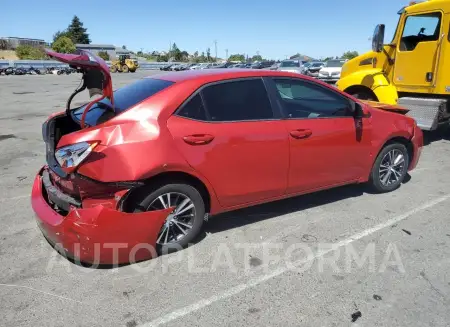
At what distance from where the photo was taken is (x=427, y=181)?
5.51 meters

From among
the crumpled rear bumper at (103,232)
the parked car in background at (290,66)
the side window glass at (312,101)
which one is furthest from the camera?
the parked car in background at (290,66)

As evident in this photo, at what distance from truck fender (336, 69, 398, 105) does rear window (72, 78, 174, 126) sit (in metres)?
5.56

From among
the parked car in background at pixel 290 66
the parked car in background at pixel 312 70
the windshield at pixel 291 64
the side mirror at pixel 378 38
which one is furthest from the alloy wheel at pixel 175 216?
the windshield at pixel 291 64

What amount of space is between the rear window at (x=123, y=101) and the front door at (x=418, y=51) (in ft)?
19.8

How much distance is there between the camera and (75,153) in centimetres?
298

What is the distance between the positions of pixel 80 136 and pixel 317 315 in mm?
2248

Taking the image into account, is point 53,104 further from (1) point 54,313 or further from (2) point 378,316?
(2) point 378,316

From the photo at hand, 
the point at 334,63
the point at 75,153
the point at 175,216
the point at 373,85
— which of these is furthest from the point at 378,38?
the point at 334,63

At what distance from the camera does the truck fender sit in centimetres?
780

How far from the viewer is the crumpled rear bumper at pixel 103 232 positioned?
2.91 meters

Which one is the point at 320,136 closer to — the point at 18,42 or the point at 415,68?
the point at 415,68

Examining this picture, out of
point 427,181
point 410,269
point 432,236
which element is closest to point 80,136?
point 410,269

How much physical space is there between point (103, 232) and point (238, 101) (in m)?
1.71

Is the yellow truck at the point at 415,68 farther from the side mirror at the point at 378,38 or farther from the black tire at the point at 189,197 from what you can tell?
the black tire at the point at 189,197
